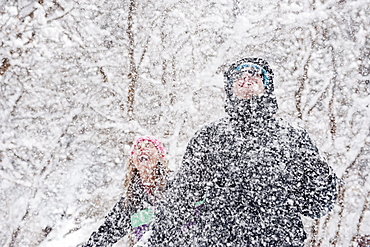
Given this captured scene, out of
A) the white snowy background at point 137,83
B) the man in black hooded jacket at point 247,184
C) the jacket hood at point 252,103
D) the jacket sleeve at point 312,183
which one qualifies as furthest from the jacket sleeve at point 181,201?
the white snowy background at point 137,83

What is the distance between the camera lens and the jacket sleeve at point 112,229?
7.78 ft

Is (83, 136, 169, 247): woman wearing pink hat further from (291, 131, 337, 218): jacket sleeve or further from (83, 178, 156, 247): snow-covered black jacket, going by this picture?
(291, 131, 337, 218): jacket sleeve

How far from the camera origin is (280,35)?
8.91m

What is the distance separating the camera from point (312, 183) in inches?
73.9

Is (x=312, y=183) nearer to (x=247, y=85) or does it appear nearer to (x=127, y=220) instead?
(x=247, y=85)

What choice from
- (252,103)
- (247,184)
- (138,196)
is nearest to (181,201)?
(247,184)

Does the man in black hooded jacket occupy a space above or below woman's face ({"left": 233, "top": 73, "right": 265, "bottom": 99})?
below

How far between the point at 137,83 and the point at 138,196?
19.9 ft

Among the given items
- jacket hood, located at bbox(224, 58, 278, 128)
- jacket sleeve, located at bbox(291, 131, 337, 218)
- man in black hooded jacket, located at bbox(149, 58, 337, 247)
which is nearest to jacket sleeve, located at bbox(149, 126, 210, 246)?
man in black hooded jacket, located at bbox(149, 58, 337, 247)

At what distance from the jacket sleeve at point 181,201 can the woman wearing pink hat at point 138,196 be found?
0.51 m

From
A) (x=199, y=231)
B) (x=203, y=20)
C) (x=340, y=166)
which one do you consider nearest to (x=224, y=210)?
(x=199, y=231)

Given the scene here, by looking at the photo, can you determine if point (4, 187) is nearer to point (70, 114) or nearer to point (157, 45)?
point (70, 114)

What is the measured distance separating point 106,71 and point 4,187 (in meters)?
3.42

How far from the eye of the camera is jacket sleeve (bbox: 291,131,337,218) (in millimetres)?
1874
